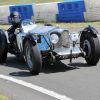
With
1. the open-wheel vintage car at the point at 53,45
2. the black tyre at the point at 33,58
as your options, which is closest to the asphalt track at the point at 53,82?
the black tyre at the point at 33,58

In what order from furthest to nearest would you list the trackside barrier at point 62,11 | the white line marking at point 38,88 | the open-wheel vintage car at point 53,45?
the trackside barrier at point 62,11 → the open-wheel vintage car at point 53,45 → the white line marking at point 38,88

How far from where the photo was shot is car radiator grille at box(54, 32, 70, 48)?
1173 cm

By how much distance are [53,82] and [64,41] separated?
1.82 m

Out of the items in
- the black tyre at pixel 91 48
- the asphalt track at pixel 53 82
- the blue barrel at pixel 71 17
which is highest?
the black tyre at pixel 91 48

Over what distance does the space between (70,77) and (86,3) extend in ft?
41.6

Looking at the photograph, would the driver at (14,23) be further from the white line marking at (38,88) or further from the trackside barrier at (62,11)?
the trackside barrier at (62,11)

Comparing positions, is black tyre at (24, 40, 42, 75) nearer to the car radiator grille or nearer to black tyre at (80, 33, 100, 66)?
the car radiator grille

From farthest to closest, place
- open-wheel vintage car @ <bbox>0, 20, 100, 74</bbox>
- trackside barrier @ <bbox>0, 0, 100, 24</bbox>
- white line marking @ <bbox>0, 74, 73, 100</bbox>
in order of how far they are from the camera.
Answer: trackside barrier @ <bbox>0, 0, 100, 24</bbox>
open-wheel vintage car @ <bbox>0, 20, 100, 74</bbox>
white line marking @ <bbox>0, 74, 73, 100</bbox>

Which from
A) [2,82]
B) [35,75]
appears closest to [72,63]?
[35,75]

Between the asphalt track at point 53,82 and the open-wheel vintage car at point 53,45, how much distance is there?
31 cm

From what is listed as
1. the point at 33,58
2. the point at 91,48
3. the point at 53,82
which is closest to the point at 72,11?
the point at 91,48

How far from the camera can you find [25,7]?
24.2 metres

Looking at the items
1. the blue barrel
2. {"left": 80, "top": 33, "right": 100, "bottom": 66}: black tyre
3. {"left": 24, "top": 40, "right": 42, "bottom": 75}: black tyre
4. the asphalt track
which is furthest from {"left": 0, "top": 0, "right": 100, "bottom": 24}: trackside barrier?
{"left": 24, "top": 40, "right": 42, "bottom": 75}: black tyre

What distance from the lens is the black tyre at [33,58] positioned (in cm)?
1087
